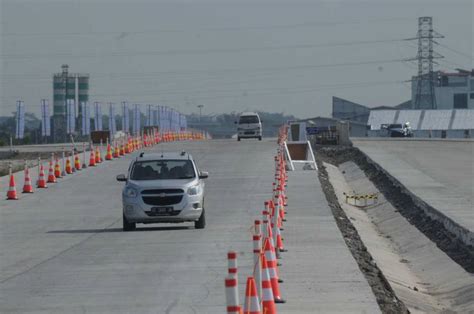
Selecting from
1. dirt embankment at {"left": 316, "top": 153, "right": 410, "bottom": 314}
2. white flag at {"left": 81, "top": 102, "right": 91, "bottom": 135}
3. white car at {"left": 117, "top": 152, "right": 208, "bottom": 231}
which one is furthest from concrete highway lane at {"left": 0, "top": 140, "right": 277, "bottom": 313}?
white flag at {"left": 81, "top": 102, "right": 91, "bottom": 135}

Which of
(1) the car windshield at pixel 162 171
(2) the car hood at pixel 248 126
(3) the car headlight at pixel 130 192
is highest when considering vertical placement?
(2) the car hood at pixel 248 126

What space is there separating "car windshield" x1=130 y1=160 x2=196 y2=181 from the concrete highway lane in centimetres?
119

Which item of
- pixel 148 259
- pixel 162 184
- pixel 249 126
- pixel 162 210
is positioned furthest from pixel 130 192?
pixel 249 126

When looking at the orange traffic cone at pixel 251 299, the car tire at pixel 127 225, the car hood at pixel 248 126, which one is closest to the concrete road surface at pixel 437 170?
the car tire at pixel 127 225

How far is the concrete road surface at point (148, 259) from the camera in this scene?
14992 mm

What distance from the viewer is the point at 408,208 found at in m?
36.8

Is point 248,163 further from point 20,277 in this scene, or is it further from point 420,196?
point 20,277

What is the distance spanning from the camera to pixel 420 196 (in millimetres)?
36625

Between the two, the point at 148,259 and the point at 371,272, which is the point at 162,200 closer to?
the point at 148,259

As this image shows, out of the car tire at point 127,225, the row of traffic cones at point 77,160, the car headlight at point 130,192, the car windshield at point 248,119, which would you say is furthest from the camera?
the car windshield at point 248,119

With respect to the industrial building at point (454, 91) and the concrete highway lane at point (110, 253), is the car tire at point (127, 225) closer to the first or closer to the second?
the concrete highway lane at point (110, 253)

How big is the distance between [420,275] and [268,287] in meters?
14.2

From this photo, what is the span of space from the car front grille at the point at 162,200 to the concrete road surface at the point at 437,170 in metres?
6.33

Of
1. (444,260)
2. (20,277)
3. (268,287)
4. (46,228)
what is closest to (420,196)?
(444,260)
